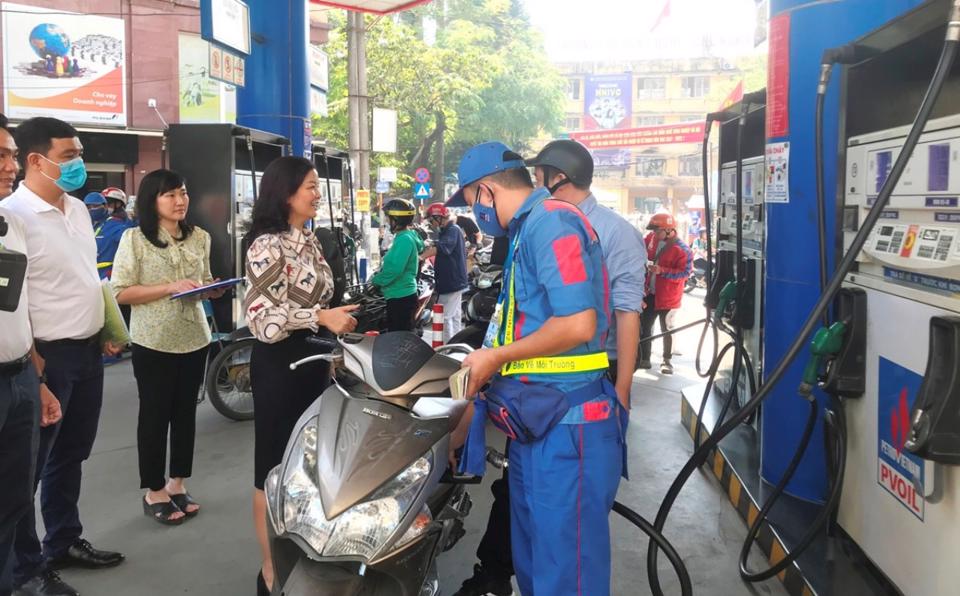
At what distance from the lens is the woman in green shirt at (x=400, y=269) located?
22.5ft

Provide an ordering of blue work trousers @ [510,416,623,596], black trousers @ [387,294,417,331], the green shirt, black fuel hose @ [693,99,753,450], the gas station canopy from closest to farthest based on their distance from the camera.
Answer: blue work trousers @ [510,416,623,596]
black fuel hose @ [693,99,753,450]
the green shirt
black trousers @ [387,294,417,331]
the gas station canopy

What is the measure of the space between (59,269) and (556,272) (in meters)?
2.07

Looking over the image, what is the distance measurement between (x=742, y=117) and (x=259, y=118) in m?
4.53

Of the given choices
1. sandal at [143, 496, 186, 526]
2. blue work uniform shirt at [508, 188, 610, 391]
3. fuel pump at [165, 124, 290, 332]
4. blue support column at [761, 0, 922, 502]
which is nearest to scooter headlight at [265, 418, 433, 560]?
blue work uniform shirt at [508, 188, 610, 391]

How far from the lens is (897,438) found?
104 inches

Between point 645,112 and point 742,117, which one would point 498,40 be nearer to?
point 645,112

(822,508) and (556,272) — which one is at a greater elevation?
(556,272)

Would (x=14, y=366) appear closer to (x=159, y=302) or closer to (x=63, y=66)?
(x=159, y=302)

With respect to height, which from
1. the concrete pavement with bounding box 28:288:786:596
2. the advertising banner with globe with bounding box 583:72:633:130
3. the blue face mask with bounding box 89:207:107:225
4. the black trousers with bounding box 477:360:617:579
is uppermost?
the advertising banner with globe with bounding box 583:72:633:130

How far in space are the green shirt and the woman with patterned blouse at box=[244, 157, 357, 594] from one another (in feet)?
12.5

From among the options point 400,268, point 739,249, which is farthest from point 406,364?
point 400,268

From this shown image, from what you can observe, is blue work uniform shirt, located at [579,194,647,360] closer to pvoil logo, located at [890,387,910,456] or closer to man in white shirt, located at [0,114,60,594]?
pvoil logo, located at [890,387,910,456]

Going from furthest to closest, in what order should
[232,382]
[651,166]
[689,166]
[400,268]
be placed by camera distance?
[651,166], [689,166], [400,268], [232,382]

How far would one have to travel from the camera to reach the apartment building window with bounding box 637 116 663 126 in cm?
5119
